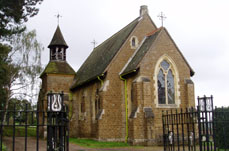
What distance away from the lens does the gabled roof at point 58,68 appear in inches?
1156

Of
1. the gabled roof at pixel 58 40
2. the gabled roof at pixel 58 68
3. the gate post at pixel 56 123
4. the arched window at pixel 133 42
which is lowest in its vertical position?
the gate post at pixel 56 123

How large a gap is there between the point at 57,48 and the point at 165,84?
592 inches

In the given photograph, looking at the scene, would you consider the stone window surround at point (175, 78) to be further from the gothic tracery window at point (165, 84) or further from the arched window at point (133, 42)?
the arched window at point (133, 42)

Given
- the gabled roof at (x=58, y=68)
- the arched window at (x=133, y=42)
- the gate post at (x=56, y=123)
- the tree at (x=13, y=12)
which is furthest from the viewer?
the gabled roof at (x=58, y=68)

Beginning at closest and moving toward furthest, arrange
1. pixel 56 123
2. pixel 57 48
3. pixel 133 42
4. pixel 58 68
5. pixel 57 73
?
pixel 56 123 → pixel 133 42 → pixel 57 73 → pixel 58 68 → pixel 57 48

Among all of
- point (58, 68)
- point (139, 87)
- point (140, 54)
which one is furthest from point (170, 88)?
point (58, 68)

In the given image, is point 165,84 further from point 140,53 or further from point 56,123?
point 56,123

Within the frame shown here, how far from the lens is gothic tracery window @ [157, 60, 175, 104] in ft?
69.3

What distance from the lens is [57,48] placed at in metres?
31.5

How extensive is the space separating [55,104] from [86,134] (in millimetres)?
19635

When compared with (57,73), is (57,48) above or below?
above

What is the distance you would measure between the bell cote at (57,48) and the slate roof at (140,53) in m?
11.1

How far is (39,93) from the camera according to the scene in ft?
101

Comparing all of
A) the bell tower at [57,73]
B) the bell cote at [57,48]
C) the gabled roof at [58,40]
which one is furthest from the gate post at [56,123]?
the gabled roof at [58,40]
